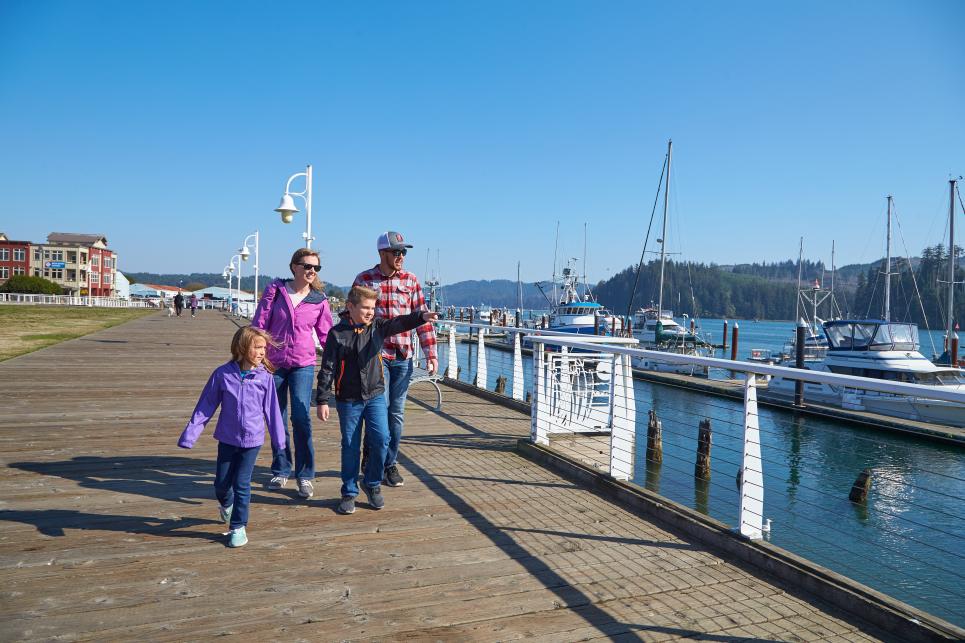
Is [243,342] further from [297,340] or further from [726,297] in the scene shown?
[726,297]

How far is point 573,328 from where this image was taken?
42344mm

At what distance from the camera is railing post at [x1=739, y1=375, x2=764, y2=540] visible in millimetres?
3848

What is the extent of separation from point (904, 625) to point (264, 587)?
2.89m

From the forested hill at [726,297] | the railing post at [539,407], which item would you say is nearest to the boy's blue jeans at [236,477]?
the railing post at [539,407]

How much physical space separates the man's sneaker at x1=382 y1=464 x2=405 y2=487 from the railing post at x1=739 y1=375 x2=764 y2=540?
245 centimetres

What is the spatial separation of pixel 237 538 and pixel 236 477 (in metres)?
0.33

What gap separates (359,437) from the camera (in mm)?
4461

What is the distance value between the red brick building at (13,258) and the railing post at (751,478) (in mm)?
106181

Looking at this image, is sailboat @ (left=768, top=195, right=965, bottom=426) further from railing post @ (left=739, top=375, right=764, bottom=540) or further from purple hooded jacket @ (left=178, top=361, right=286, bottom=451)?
purple hooded jacket @ (left=178, top=361, right=286, bottom=451)

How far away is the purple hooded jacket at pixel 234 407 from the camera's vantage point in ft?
12.3

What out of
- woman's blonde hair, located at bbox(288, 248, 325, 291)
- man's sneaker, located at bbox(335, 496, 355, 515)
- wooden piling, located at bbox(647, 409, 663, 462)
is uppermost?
woman's blonde hair, located at bbox(288, 248, 325, 291)

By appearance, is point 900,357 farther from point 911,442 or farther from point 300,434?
point 300,434

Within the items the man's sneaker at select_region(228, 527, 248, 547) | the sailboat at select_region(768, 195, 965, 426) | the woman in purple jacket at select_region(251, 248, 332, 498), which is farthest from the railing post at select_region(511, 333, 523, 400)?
the sailboat at select_region(768, 195, 965, 426)

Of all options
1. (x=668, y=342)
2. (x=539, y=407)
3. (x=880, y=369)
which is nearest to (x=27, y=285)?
(x=668, y=342)
